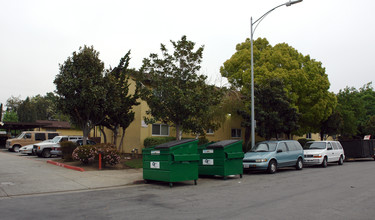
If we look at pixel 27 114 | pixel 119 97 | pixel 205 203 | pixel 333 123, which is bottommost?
pixel 205 203

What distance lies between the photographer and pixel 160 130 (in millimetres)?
24391

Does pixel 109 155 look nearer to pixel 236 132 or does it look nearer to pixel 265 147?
pixel 265 147

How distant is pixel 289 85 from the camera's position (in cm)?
2580

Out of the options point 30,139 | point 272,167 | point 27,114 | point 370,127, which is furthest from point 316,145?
point 27,114

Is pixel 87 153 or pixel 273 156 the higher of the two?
pixel 87 153

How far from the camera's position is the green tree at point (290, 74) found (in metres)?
25.8

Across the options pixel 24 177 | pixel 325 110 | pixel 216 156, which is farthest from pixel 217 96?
pixel 325 110

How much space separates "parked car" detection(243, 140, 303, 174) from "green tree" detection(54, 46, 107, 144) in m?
8.51

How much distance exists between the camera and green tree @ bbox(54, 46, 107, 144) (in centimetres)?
1673

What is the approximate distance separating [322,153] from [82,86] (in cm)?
1426

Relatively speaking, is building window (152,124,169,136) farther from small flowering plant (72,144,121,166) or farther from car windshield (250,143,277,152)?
car windshield (250,143,277,152)

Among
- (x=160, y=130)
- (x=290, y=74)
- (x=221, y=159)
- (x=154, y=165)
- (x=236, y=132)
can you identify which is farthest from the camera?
(x=236, y=132)

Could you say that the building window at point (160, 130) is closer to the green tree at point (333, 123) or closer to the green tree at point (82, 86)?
the green tree at point (82, 86)

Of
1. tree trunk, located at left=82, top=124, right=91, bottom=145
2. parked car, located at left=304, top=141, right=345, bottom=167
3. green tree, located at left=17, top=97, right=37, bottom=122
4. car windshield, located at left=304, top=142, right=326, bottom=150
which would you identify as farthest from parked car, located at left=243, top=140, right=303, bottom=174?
green tree, located at left=17, top=97, right=37, bottom=122
